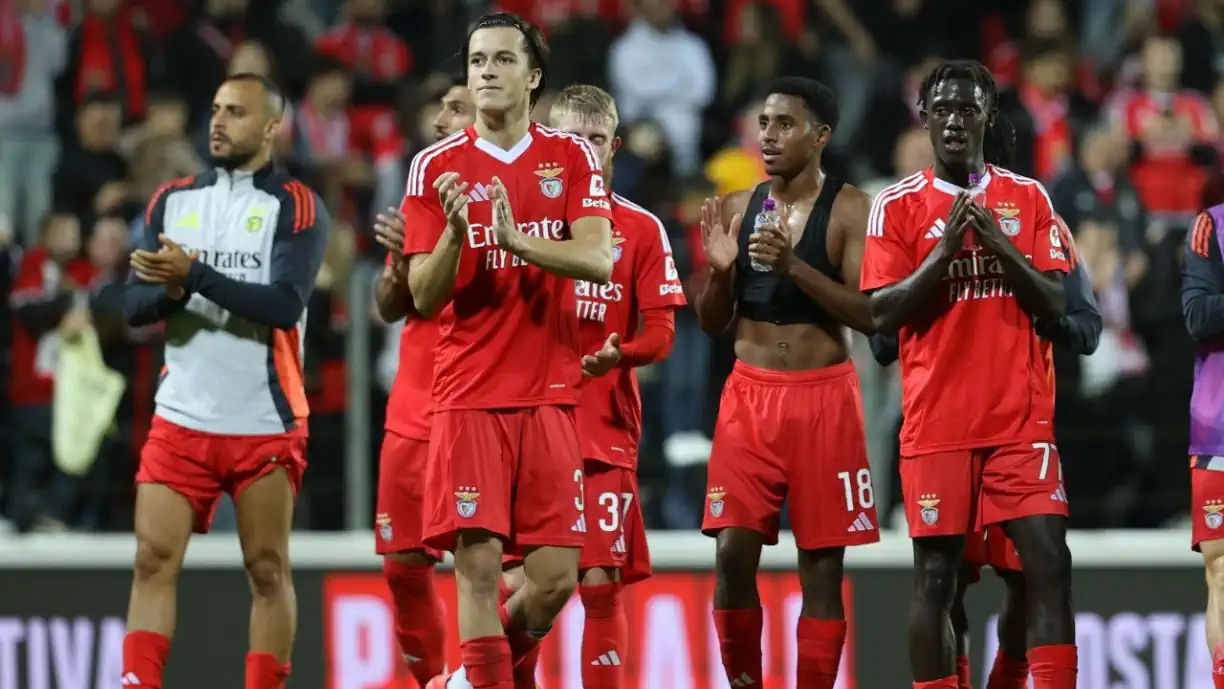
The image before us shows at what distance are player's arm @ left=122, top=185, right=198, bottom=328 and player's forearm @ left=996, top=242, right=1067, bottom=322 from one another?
122 inches

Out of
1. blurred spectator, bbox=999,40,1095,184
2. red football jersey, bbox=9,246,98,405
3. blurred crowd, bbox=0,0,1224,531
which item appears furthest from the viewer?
blurred spectator, bbox=999,40,1095,184

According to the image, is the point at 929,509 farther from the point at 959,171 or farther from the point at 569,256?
the point at 569,256

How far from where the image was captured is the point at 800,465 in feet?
23.8

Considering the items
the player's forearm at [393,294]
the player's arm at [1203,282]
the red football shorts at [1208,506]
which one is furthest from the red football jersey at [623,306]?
the red football shorts at [1208,506]

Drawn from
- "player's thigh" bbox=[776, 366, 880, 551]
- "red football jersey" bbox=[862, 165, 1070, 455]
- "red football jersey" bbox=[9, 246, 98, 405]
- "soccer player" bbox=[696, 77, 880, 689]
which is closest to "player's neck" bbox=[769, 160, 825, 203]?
"soccer player" bbox=[696, 77, 880, 689]

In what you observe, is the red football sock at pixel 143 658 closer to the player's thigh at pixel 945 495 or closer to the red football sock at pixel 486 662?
the red football sock at pixel 486 662

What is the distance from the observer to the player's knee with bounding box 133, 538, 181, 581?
293 inches

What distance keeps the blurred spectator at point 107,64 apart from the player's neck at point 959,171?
24.2 ft

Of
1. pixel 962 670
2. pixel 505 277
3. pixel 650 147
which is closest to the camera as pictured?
pixel 505 277

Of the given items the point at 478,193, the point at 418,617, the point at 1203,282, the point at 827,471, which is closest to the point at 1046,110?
the point at 1203,282

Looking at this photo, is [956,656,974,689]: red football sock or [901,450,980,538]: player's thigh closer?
[901,450,980,538]: player's thigh

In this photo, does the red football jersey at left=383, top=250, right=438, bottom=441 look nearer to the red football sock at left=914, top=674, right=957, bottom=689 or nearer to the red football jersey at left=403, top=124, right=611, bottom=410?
the red football jersey at left=403, top=124, right=611, bottom=410

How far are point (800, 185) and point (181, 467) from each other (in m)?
2.60

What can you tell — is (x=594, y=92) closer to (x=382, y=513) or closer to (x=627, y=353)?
(x=627, y=353)
